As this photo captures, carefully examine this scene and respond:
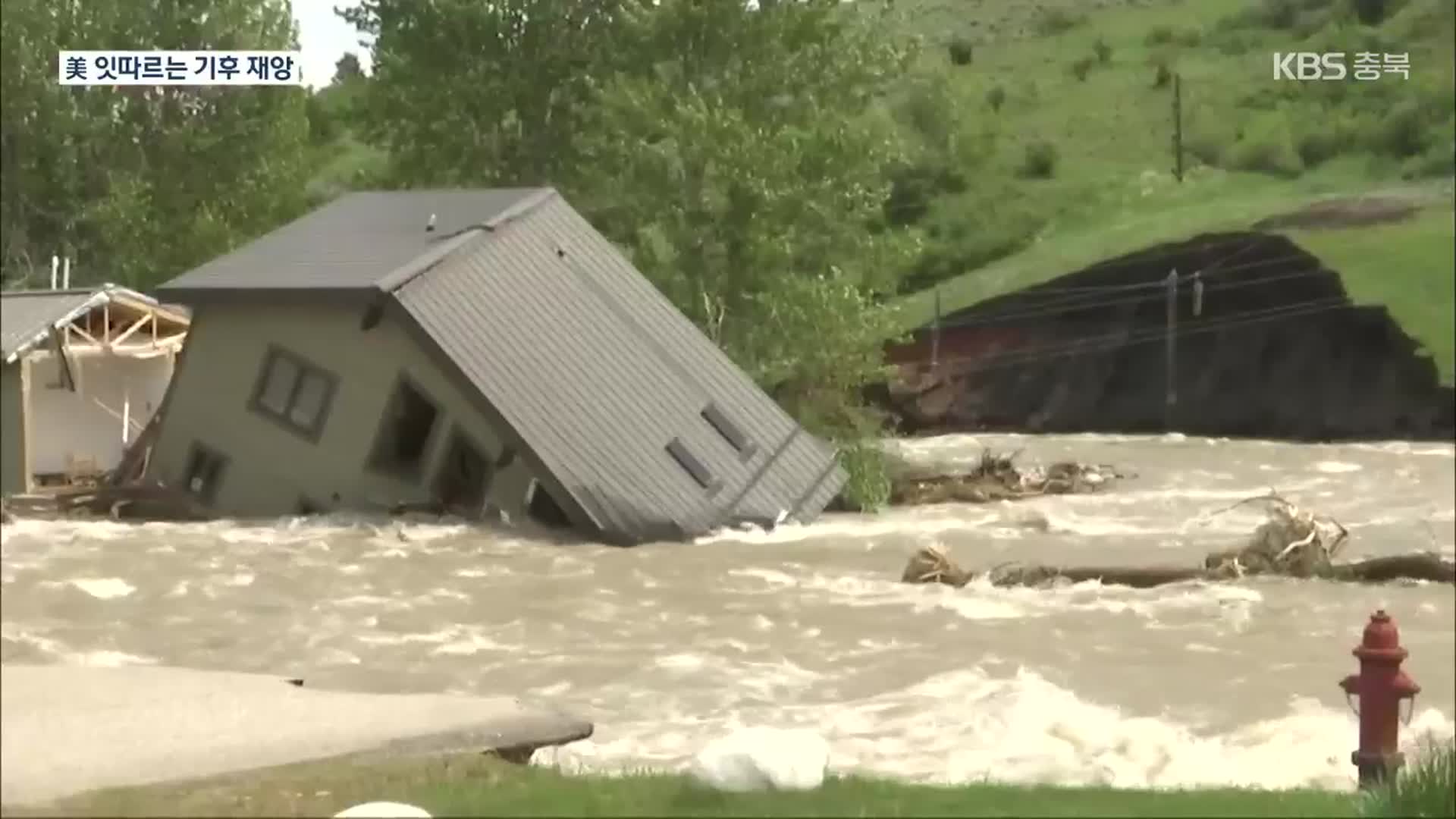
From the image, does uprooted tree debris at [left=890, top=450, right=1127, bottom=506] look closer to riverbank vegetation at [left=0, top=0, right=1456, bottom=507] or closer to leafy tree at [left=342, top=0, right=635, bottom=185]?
riverbank vegetation at [left=0, top=0, right=1456, bottom=507]

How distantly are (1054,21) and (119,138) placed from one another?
4.42 ft

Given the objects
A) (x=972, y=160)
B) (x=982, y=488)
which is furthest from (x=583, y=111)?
(x=982, y=488)

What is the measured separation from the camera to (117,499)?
2.02 meters

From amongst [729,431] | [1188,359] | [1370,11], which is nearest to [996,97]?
[1370,11]

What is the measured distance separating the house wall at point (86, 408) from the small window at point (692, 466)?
105cm

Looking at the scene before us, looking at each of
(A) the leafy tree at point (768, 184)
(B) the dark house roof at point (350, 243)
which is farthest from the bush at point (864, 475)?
(B) the dark house roof at point (350, 243)

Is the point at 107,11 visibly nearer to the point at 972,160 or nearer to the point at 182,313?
the point at 182,313

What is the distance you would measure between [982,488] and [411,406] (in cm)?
252

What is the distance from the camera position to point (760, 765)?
5.63ft

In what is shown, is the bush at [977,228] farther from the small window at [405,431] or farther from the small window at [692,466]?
the small window at [405,431]

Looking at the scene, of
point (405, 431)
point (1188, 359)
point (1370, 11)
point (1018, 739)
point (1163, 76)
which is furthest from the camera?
point (1188, 359)
